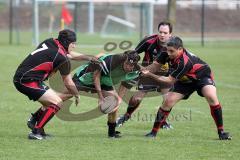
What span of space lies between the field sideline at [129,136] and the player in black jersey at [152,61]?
14.5 inches

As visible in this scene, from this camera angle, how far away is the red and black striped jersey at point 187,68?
10.3 metres

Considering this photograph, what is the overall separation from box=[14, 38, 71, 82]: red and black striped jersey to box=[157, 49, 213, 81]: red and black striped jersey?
1.51 metres

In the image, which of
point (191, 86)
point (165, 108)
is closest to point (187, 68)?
point (191, 86)

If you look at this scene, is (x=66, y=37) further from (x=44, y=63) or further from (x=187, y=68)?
(x=187, y=68)

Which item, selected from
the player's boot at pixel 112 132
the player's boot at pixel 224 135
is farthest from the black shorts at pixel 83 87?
the player's boot at pixel 224 135

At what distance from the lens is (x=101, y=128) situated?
469 inches

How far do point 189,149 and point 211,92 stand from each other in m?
1.17

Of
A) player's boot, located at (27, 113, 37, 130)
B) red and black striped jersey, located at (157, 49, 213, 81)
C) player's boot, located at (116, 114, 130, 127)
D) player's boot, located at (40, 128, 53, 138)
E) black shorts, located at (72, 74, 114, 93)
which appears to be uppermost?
red and black striped jersey, located at (157, 49, 213, 81)

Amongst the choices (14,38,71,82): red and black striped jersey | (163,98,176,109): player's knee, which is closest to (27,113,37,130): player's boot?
(14,38,71,82): red and black striped jersey

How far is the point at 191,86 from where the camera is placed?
10.8 meters

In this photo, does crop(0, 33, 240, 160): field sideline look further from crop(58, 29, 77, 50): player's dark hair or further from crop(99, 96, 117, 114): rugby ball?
crop(58, 29, 77, 50): player's dark hair

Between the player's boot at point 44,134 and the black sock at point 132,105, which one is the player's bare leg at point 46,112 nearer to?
the player's boot at point 44,134

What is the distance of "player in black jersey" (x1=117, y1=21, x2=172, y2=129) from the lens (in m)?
11.6

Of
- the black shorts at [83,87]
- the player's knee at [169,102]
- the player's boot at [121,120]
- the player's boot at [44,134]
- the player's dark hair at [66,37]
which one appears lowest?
the player's boot at [121,120]
